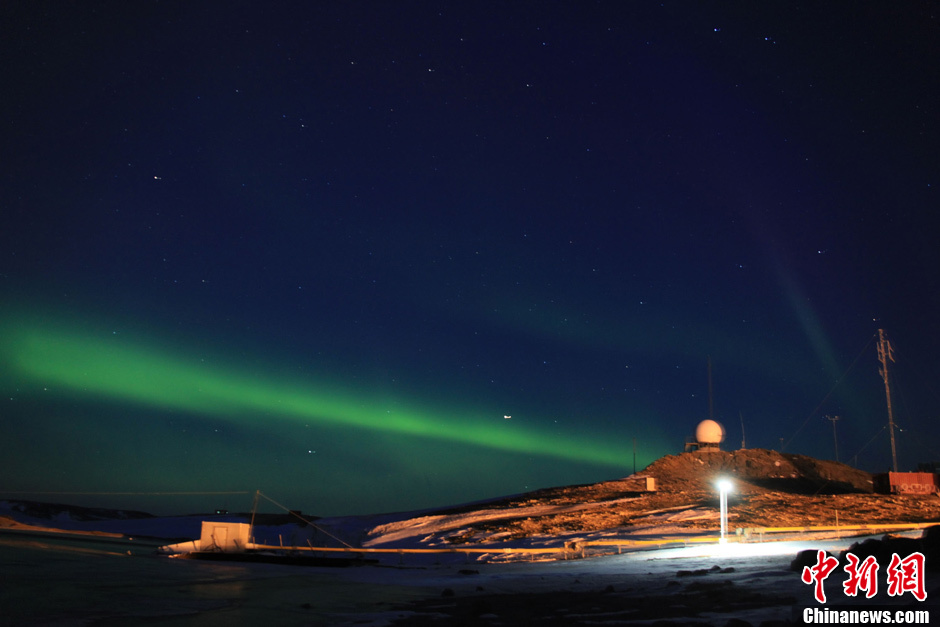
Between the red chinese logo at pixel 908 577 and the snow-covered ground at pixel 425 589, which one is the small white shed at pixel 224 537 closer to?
the snow-covered ground at pixel 425 589

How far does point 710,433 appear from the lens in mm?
69438

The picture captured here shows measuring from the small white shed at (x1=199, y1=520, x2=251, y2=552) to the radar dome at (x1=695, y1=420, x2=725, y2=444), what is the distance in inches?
1911

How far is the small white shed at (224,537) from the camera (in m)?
36.1

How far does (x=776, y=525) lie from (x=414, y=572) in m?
24.5

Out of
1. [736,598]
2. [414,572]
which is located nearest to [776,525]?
[414,572]

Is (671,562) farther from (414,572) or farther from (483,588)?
(414,572)

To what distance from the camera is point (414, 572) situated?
27.5 m

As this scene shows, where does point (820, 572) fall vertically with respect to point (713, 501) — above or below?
above

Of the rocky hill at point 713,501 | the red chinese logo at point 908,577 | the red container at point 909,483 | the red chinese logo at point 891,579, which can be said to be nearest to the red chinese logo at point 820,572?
the red chinese logo at point 891,579

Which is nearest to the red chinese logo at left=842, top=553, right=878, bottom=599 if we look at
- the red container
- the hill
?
the hill

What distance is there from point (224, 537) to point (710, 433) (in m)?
50.3

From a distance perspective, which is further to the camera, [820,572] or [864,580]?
[820,572]

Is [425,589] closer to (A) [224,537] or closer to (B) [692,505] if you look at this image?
(A) [224,537]

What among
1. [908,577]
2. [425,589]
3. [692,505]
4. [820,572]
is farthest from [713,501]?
[908,577]
